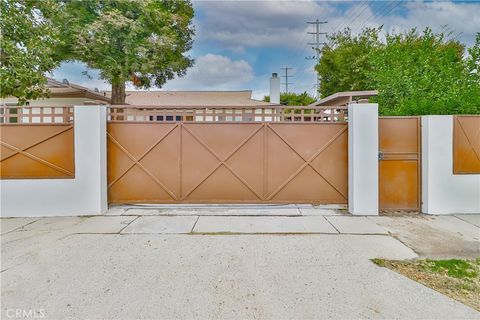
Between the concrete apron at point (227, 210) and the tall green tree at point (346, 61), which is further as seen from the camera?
the tall green tree at point (346, 61)

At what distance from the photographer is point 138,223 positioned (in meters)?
4.97

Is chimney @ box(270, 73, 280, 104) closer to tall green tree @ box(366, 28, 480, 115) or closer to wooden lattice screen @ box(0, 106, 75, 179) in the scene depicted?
tall green tree @ box(366, 28, 480, 115)

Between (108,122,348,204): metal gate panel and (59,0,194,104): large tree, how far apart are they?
26.0ft

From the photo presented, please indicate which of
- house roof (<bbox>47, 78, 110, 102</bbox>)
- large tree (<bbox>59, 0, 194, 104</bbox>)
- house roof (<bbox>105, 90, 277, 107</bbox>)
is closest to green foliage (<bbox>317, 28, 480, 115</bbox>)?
large tree (<bbox>59, 0, 194, 104</bbox>)

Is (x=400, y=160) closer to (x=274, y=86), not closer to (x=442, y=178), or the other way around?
(x=442, y=178)

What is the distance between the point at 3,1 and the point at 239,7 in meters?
7.08

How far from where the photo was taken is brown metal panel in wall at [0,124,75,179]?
17.7ft

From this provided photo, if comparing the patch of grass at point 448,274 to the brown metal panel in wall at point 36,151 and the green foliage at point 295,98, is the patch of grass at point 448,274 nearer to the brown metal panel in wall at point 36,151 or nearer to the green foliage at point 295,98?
the brown metal panel in wall at point 36,151

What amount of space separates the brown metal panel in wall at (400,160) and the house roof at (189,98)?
1271cm

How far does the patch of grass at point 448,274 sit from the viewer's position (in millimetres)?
2847

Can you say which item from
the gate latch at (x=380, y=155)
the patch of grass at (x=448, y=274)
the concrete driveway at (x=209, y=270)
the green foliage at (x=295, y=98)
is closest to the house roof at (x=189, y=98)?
the gate latch at (x=380, y=155)

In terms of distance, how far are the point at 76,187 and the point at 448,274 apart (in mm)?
5998

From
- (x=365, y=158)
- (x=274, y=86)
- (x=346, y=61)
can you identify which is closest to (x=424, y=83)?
(x=365, y=158)

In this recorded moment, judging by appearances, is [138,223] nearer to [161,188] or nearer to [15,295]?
[161,188]
